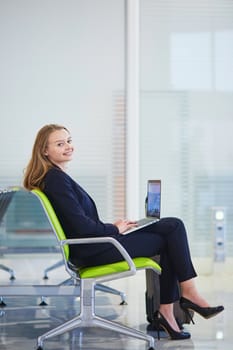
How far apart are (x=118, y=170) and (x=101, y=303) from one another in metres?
1.71

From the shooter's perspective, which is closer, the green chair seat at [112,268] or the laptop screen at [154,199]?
the green chair seat at [112,268]

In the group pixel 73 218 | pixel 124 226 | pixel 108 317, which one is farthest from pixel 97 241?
pixel 108 317

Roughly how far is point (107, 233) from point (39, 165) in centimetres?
53

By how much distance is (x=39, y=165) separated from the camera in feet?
11.8

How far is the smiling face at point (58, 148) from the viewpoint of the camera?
12.0 feet

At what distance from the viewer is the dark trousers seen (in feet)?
11.6

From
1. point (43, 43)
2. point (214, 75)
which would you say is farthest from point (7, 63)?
point (214, 75)

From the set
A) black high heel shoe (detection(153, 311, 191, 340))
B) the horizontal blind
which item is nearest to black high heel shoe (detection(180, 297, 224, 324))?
black high heel shoe (detection(153, 311, 191, 340))

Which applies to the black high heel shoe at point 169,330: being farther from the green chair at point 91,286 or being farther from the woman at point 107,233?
the green chair at point 91,286

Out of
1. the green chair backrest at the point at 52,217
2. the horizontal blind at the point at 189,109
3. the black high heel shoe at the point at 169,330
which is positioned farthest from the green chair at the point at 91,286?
the horizontal blind at the point at 189,109

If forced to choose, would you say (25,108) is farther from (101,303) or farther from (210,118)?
(101,303)

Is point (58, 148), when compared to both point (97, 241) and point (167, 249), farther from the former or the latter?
point (167, 249)

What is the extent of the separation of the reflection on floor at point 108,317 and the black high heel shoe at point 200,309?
0.16 m

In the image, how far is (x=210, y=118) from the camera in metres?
6.26
